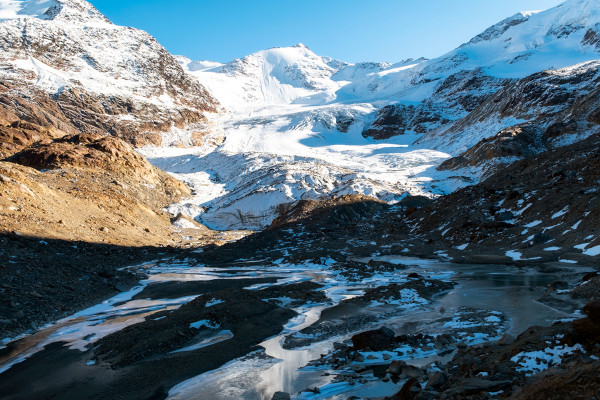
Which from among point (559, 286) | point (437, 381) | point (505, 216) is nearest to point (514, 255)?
point (505, 216)

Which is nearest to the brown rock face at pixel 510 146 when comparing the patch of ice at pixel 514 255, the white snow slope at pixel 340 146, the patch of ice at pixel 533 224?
the white snow slope at pixel 340 146

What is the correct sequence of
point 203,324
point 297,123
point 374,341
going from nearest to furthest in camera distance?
point 374,341
point 203,324
point 297,123

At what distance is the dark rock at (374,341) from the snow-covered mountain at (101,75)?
415ft

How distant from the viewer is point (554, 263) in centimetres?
2027

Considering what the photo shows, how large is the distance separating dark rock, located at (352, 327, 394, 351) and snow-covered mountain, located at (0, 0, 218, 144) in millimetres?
126528

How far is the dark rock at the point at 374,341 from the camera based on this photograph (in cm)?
874

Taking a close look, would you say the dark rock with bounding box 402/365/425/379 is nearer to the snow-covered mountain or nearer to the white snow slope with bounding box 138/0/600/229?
the white snow slope with bounding box 138/0/600/229

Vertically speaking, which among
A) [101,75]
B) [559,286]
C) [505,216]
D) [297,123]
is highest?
[101,75]

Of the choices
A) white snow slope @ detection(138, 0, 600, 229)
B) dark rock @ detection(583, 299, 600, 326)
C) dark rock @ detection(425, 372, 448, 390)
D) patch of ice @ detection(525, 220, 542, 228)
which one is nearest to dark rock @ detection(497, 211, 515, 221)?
patch of ice @ detection(525, 220, 542, 228)

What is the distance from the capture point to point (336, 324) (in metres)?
11.8

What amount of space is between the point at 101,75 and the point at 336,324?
16113 cm

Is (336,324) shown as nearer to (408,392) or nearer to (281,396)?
(281,396)

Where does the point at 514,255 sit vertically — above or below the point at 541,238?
below

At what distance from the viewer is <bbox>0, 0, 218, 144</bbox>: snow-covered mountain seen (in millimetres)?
124688
